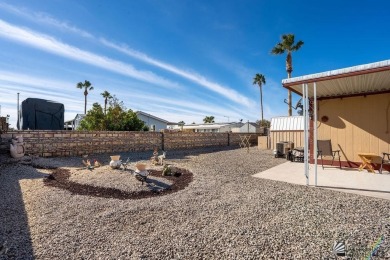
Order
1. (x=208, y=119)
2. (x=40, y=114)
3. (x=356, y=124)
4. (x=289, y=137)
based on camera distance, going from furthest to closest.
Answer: (x=208, y=119) → (x=289, y=137) → (x=40, y=114) → (x=356, y=124)

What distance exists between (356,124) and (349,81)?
2439 mm

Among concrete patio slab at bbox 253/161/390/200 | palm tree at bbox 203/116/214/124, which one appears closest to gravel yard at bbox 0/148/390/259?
concrete patio slab at bbox 253/161/390/200

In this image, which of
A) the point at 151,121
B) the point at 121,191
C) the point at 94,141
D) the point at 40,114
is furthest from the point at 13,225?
the point at 151,121

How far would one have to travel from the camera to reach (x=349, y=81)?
6.15 metres

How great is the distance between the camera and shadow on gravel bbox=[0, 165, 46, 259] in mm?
2611

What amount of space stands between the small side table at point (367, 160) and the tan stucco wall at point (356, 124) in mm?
418

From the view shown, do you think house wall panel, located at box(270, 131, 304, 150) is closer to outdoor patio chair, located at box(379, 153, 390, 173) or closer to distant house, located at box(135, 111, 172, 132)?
outdoor patio chair, located at box(379, 153, 390, 173)

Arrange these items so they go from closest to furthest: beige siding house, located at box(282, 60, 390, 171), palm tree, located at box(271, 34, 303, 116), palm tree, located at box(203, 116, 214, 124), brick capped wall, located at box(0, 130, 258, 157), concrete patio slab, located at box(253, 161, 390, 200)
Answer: concrete patio slab, located at box(253, 161, 390, 200), beige siding house, located at box(282, 60, 390, 171), brick capped wall, located at box(0, 130, 258, 157), palm tree, located at box(271, 34, 303, 116), palm tree, located at box(203, 116, 214, 124)

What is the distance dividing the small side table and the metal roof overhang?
2.14 meters

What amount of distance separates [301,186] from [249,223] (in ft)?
9.22

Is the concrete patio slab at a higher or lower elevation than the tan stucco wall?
lower

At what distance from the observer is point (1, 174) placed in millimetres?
6410

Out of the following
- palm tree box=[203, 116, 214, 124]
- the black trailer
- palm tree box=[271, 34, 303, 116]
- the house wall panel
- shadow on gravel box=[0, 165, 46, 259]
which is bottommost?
shadow on gravel box=[0, 165, 46, 259]
